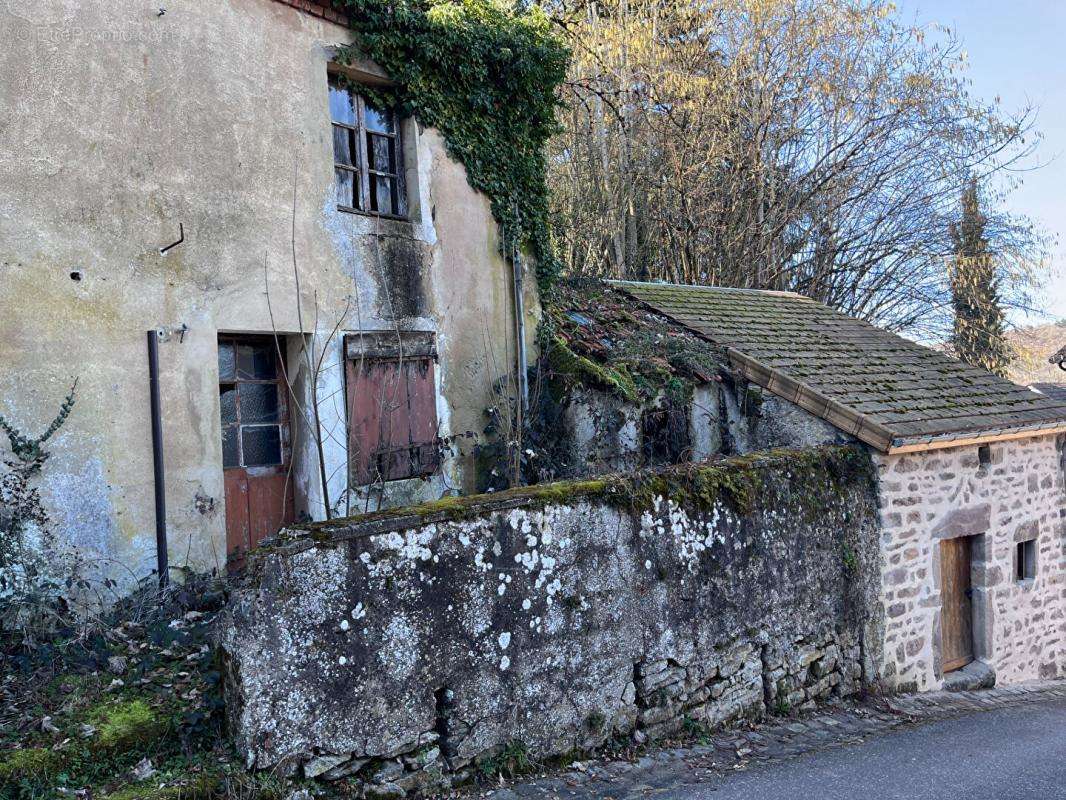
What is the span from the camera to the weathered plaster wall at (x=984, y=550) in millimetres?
8289

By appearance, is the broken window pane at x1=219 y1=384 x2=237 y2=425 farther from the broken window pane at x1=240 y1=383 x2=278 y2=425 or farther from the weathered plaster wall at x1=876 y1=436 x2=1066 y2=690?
the weathered plaster wall at x1=876 y1=436 x2=1066 y2=690

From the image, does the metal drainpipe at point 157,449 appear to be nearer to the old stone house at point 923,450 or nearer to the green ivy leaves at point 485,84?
the green ivy leaves at point 485,84

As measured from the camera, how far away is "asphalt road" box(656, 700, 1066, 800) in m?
5.47

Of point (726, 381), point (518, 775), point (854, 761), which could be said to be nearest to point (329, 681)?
point (518, 775)

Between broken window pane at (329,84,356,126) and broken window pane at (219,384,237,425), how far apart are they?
2.81 metres

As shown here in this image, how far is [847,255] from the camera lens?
1714 cm

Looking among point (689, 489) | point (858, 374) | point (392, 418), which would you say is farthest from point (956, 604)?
point (392, 418)

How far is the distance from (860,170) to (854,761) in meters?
12.8

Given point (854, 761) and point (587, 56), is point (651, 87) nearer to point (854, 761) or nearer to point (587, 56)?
point (587, 56)

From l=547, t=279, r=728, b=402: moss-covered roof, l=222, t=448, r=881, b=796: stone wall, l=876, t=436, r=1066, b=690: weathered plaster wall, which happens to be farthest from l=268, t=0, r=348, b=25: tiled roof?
l=876, t=436, r=1066, b=690: weathered plaster wall

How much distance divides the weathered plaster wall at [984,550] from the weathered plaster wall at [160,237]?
189 inches

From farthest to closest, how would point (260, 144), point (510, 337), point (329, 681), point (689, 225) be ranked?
1. point (689, 225)
2. point (510, 337)
3. point (260, 144)
4. point (329, 681)

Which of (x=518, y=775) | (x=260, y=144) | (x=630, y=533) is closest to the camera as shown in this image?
(x=518, y=775)

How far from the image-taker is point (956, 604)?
9.54m
